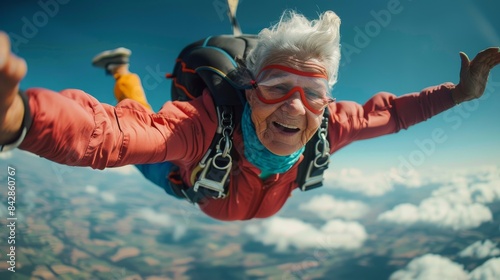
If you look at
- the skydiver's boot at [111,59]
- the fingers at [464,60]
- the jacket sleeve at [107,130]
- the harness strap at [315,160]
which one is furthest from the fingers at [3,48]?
the skydiver's boot at [111,59]

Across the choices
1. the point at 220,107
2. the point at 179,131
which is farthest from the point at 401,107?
the point at 179,131

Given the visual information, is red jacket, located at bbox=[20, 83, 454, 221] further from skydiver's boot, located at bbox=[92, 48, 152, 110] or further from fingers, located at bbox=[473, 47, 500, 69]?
skydiver's boot, located at bbox=[92, 48, 152, 110]

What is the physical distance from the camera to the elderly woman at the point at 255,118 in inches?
31.6

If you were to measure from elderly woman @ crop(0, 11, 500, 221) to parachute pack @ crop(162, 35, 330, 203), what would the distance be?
64mm

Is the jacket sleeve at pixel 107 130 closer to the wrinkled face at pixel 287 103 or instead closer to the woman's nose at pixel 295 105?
the wrinkled face at pixel 287 103

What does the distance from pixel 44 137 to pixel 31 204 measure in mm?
74190

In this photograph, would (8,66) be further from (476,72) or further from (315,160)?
(476,72)

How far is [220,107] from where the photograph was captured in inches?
68.1

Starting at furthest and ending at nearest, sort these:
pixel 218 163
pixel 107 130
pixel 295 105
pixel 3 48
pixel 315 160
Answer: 1. pixel 315 160
2. pixel 218 163
3. pixel 295 105
4. pixel 107 130
5. pixel 3 48

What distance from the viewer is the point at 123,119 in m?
1.21

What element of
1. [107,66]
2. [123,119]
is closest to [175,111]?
[123,119]

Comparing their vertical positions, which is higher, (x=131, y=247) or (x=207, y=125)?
(x=207, y=125)

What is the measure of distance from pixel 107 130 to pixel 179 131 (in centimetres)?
48

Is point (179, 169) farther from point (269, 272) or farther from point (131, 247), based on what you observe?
point (131, 247)
